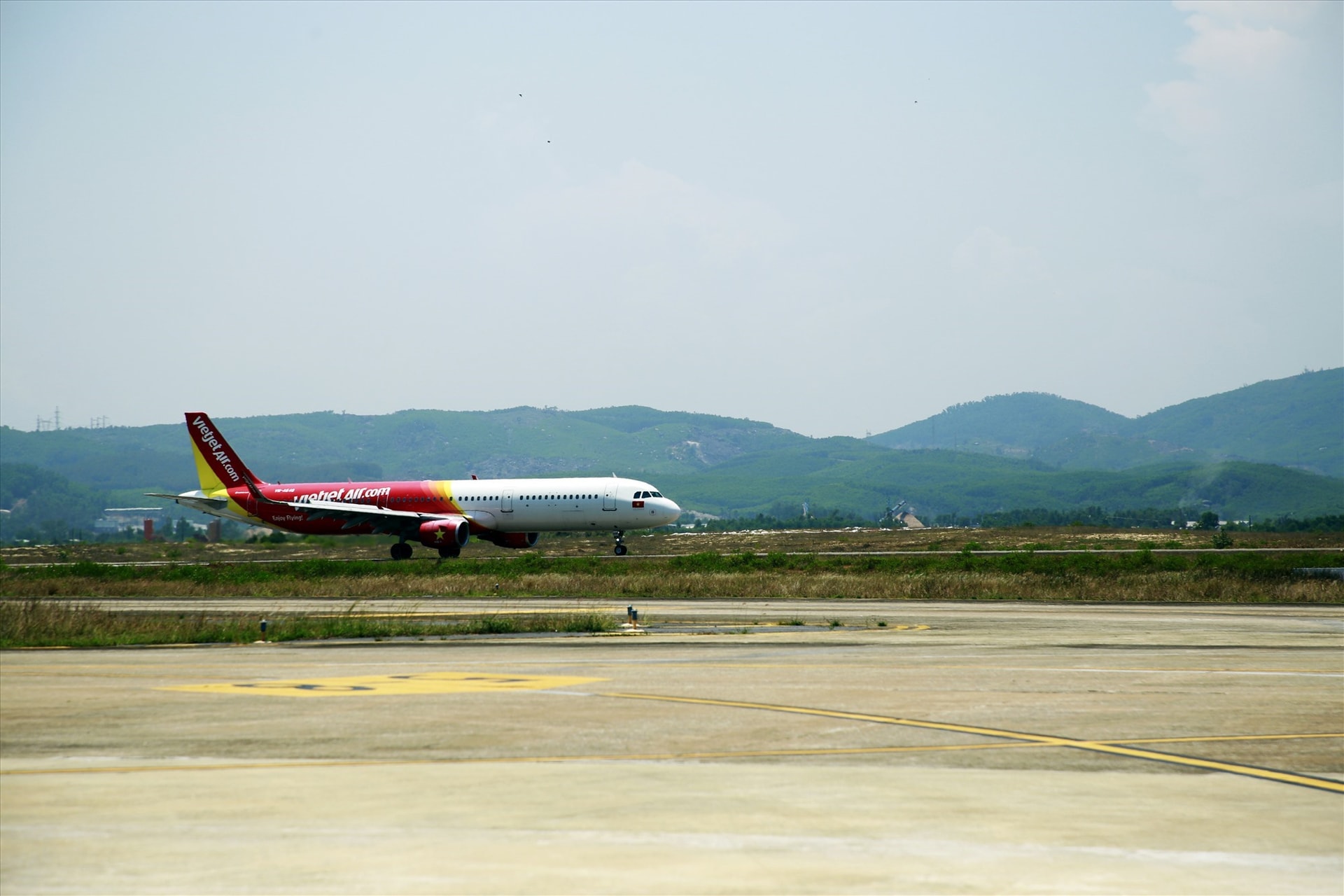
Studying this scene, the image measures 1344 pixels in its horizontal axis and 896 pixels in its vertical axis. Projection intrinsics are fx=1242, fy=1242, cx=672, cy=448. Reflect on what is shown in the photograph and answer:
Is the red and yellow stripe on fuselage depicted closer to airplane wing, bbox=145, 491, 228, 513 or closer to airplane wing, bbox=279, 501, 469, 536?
airplane wing, bbox=279, 501, 469, 536

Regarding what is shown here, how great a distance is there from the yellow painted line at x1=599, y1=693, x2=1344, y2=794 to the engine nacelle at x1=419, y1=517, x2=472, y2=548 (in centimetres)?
4895

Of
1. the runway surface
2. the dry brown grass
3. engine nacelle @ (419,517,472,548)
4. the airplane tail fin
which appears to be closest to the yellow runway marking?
the runway surface

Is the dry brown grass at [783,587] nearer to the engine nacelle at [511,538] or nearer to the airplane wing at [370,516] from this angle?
the airplane wing at [370,516]

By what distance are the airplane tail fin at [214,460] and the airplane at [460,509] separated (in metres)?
1.78

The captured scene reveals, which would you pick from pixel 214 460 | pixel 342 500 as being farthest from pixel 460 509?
pixel 214 460

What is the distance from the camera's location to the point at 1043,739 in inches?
562

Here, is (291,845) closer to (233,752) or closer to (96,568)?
(233,752)

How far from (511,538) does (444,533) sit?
20.5ft

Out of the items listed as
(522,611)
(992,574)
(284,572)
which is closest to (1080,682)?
(522,611)

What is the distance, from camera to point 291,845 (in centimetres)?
921

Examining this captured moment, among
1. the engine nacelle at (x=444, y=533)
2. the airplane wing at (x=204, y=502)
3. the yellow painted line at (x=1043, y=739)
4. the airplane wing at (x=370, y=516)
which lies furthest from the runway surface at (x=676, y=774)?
the airplane wing at (x=204, y=502)

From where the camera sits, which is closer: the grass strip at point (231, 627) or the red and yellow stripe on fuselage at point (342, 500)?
the grass strip at point (231, 627)

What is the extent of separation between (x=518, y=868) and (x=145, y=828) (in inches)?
126

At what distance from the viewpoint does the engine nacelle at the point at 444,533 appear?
215 feet
